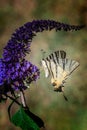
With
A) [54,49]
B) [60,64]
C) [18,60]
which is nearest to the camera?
[18,60]

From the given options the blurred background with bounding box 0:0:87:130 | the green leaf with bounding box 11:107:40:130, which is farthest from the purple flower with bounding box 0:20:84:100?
the blurred background with bounding box 0:0:87:130

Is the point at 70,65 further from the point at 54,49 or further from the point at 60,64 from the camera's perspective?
the point at 54,49

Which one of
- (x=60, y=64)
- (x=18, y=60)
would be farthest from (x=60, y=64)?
(x=18, y=60)

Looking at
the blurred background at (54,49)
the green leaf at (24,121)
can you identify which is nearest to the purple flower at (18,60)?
the green leaf at (24,121)

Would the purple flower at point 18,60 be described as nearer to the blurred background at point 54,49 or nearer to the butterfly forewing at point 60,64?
the butterfly forewing at point 60,64

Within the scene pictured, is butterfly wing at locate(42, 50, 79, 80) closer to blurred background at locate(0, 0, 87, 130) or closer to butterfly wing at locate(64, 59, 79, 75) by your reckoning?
butterfly wing at locate(64, 59, 79, 75)

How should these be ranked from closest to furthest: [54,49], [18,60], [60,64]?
[18,60]
[60,64]
[54,49]

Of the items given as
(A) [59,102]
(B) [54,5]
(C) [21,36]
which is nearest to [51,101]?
(A) [59,102]
